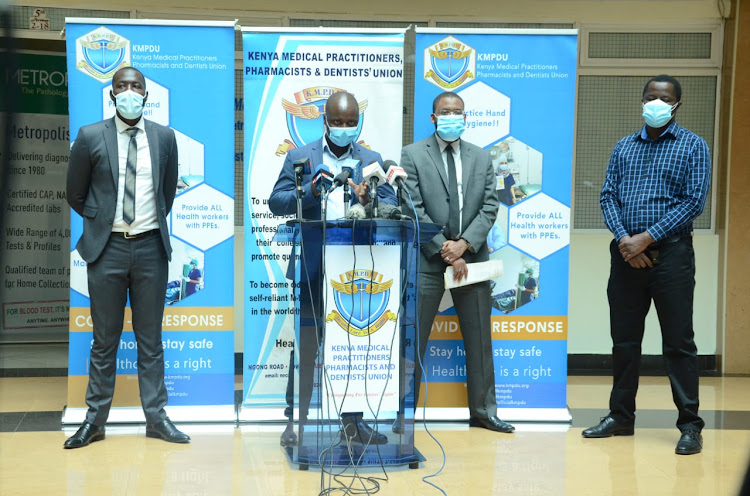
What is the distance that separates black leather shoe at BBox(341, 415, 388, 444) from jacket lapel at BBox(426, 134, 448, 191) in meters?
1.63

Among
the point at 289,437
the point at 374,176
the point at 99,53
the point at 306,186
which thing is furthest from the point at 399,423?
the point at 99,53

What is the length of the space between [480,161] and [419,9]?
2.44 meters

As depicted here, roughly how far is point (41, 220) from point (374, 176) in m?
4.86

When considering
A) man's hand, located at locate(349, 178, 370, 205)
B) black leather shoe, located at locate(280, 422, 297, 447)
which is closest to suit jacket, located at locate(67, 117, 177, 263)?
black leather shoe, located at locate(280, 422, 297, 447)

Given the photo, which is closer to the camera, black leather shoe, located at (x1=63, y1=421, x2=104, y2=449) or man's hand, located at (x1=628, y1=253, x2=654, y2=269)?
black leather shoe, located at (x1=63, y1=421, x2=104, y2=449)

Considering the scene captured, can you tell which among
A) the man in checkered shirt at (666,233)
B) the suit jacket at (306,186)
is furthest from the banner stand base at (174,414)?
the man in checkered shirt at (666,233)

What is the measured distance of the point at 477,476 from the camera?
438 centimetres

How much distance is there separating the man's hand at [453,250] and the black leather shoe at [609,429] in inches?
50.8

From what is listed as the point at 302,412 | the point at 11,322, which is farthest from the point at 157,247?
the point at 11,322

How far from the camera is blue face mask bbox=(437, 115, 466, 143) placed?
5230mm

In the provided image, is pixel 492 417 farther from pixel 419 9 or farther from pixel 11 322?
pixel 11 322

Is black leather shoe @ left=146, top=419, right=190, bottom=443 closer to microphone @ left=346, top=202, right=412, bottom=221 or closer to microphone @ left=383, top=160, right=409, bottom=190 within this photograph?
microphone @ left=346, top=202, right=412, bottom=221

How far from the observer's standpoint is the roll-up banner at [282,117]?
18.0 ft

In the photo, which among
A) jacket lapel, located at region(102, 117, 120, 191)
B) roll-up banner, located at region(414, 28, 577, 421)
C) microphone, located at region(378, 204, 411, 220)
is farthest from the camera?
roll-up banner, located at region(414, 28, 577, 421)
